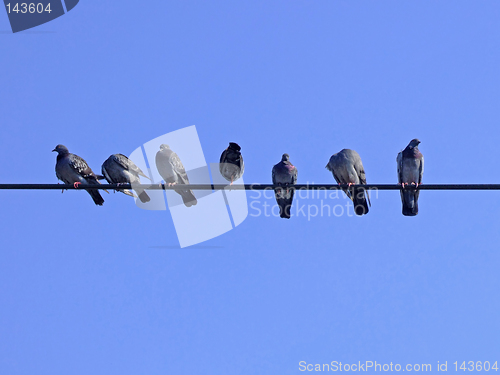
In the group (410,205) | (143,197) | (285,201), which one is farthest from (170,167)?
(410,205)

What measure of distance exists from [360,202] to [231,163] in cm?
257

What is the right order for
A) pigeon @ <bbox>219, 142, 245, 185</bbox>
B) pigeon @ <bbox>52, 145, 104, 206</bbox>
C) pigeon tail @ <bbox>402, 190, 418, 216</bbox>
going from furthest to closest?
pigeon @ <bbox>219, 142, 245, 185</bbox>, pigeon @ <bbox>52, 145, 104, 206</bbox>, pigeon tail @ <bbox>402, 190, 418, 216</bbox>

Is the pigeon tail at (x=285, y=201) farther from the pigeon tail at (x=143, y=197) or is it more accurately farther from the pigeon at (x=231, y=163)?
the pigeon tail at (x=143, y=197)

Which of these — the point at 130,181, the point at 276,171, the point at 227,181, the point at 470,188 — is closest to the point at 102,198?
the point at 130,181

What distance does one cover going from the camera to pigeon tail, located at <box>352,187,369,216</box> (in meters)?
10.8

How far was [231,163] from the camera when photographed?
38.4ft

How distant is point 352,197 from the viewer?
10906mm

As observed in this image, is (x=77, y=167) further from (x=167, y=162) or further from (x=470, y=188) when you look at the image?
(x=470, y=188)

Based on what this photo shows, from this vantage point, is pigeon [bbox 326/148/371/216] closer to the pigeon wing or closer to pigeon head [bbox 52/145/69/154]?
the pigeon wing

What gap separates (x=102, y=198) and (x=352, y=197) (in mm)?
4456

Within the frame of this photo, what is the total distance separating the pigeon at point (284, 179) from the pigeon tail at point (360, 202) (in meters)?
1.17

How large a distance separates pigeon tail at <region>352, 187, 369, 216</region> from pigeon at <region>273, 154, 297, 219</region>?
3.83ft

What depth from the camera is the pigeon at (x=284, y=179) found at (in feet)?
37.0

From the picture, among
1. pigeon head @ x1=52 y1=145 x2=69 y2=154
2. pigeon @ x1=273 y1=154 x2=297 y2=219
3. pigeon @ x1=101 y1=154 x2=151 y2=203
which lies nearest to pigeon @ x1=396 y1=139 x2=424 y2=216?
pigeon @ x1=273 y1=154 x2=297 y2=219
